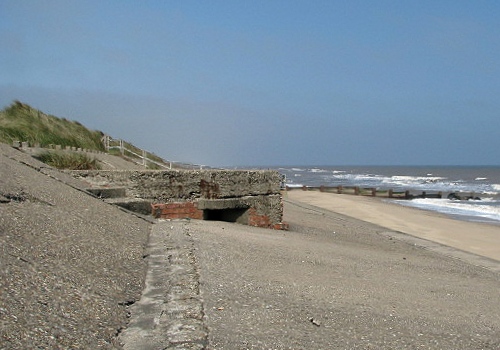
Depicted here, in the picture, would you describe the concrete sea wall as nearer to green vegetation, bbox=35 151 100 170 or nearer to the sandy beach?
green vegetation, bbox=35 151 100 170

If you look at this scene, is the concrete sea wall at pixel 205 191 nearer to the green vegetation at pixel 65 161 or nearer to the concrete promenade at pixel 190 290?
the concrete promenade at pixel 190 290

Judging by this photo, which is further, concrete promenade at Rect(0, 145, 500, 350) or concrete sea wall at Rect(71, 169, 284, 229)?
concrete sea wall at Rect(71, 169, 284, 229)

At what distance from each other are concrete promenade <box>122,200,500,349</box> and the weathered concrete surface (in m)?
0.23

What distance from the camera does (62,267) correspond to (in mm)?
4105

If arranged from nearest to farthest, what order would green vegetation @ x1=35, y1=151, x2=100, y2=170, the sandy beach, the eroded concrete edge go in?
the eroded concrete edge
green vegetation @ x1=35, y1=151, x2=100, y2=170
the sandy beach

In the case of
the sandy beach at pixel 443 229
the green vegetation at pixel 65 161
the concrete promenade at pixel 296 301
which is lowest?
the sandy beach at pixel 443 229

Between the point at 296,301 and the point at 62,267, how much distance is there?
191 centimetres

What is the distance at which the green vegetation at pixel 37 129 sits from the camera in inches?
702

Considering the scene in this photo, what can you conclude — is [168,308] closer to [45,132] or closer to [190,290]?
[190,290]

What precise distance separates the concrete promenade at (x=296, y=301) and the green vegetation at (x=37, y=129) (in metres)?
11.4

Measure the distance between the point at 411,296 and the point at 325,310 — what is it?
157 cm

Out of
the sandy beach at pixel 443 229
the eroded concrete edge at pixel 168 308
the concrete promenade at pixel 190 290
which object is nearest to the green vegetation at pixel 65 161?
the concrete promenade at pixel 190 290

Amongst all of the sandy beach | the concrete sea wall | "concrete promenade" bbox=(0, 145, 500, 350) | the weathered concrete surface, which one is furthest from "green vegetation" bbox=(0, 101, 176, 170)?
the sandy beach

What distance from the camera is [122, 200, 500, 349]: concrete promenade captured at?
368 centimetres
